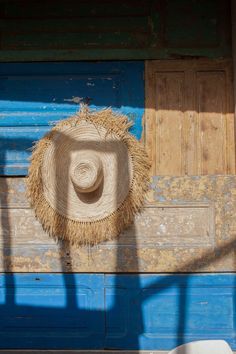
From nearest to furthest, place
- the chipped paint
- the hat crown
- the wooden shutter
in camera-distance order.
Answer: the hat crown → the chipped paint → the wooden shutter

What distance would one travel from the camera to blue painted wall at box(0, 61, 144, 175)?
3.77 meters

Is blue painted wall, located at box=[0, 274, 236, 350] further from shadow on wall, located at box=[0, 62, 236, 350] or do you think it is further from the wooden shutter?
the wooden shutter

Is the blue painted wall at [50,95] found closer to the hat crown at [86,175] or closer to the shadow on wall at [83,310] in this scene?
the hat crown at [86,175]

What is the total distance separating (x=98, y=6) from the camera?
387 centimetres

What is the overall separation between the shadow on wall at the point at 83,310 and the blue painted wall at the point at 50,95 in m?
0.69

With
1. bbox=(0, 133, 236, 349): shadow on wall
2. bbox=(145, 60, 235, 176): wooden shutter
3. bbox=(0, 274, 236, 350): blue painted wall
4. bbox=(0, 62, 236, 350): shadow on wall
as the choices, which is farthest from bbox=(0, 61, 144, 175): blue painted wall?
bbox=(0, 274, 236, 350): blue painted wall

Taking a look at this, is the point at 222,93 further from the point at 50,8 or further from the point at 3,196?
the point at 3,196

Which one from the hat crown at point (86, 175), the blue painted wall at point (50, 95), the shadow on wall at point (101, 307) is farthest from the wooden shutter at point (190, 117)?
the shadow on wall at point (101, 307)

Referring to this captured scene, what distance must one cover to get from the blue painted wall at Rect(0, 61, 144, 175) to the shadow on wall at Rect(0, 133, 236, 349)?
69 cm

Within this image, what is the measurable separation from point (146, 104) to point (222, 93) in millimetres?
593

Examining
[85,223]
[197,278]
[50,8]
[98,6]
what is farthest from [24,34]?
[197,278]

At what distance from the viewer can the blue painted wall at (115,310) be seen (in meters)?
3.54

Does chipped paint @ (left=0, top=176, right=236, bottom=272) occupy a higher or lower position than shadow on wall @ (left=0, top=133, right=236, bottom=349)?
higher

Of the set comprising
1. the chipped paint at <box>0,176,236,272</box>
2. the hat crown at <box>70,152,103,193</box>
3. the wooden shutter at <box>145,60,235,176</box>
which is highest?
the wooden shutter at <box>145,60,235,176</box>
